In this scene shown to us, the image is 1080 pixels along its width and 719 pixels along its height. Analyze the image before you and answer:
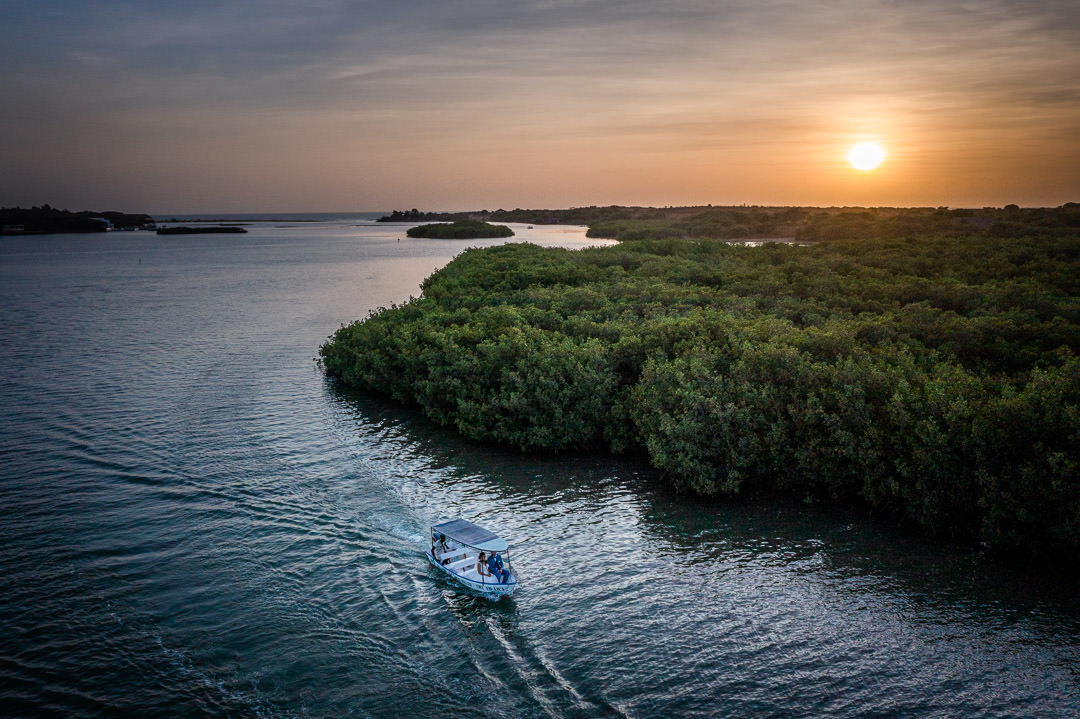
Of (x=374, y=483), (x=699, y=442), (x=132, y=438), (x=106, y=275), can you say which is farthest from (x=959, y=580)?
(x=106, y=275)

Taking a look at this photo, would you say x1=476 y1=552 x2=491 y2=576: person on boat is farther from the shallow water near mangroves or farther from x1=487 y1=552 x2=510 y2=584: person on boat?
the shallow water near mangroves

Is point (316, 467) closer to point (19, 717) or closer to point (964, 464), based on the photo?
point (19, 717)

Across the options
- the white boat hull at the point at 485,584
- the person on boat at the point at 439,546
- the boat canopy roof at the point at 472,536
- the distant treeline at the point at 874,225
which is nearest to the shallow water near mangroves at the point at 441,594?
the white boat hull at the point at 485,584

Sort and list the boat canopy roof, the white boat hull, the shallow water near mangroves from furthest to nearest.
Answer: the boat canopy roof → the white boat hull → the shallow water near mangroves

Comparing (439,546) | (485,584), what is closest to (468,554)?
(439,546)

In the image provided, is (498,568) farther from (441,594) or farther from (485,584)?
(441,594)

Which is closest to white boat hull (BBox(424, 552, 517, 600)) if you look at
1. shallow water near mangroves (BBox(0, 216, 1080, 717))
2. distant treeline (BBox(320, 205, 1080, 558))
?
shallow water near mangroves (BBox(0, 216, 1080, 717))
